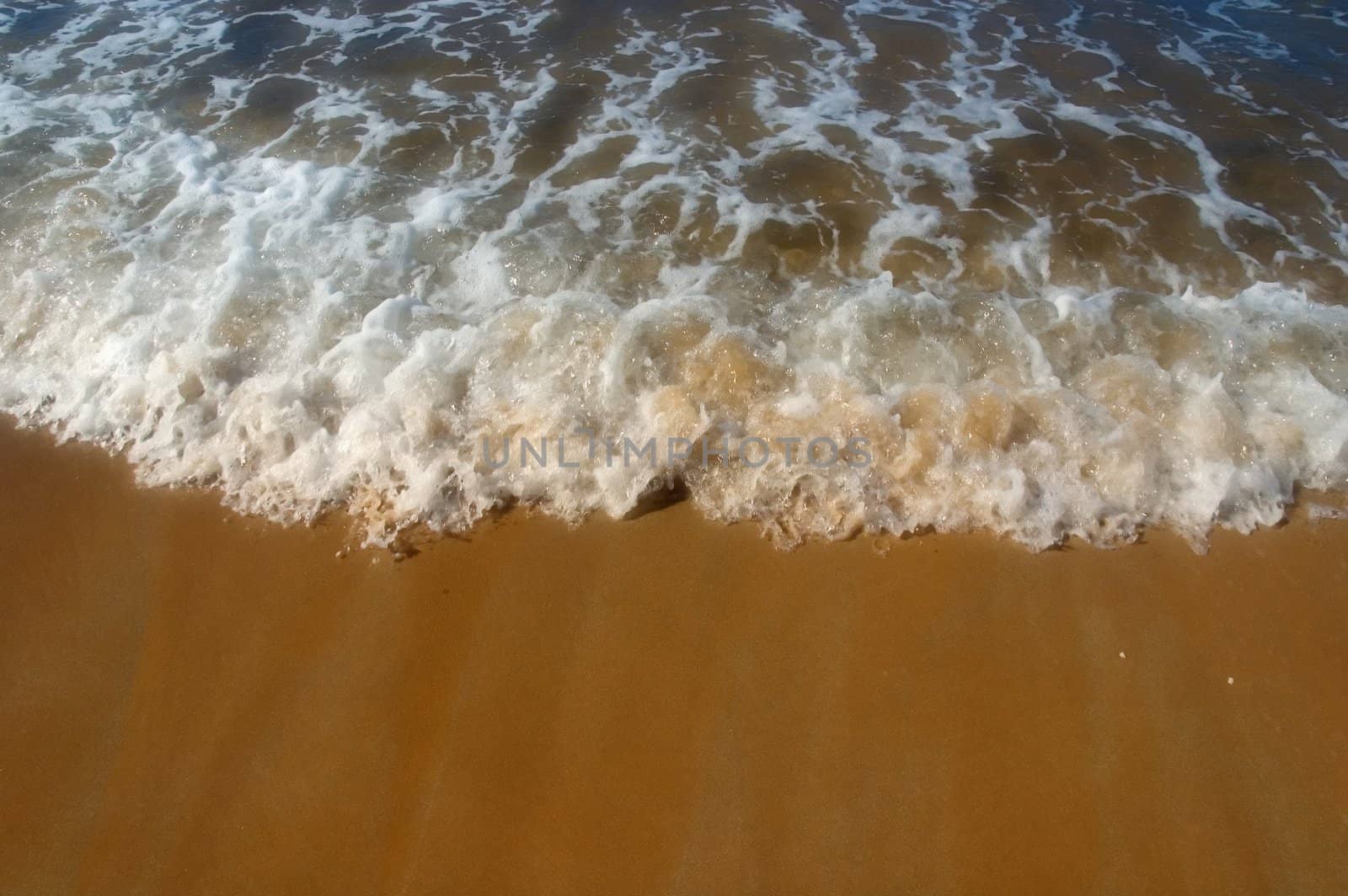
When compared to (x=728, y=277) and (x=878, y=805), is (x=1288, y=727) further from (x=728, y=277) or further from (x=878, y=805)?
(x=728, y=277)

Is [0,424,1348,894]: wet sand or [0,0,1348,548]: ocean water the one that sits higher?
[0,0,1348,548]: ocean water

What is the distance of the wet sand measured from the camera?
8.23 ft

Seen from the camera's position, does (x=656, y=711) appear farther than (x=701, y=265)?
No

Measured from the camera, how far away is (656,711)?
282 cm

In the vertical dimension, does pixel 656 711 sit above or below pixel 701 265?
below

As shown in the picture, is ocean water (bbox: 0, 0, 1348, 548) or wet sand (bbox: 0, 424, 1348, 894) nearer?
wet sand (bbox: 0, 424, 1348, 894)

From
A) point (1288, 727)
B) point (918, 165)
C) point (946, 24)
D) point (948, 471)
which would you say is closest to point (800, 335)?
point (948, 471)

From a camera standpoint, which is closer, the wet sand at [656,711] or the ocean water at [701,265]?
the wet sand at [656,711]

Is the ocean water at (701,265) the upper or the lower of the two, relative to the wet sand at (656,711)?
upper

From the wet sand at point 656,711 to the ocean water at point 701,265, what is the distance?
0.26 metres

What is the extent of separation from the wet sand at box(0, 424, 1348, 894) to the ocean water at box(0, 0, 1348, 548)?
0.86 ft

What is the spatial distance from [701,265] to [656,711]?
281 cm

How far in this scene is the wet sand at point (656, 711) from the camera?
251 cm

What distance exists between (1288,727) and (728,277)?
334 centimetres
